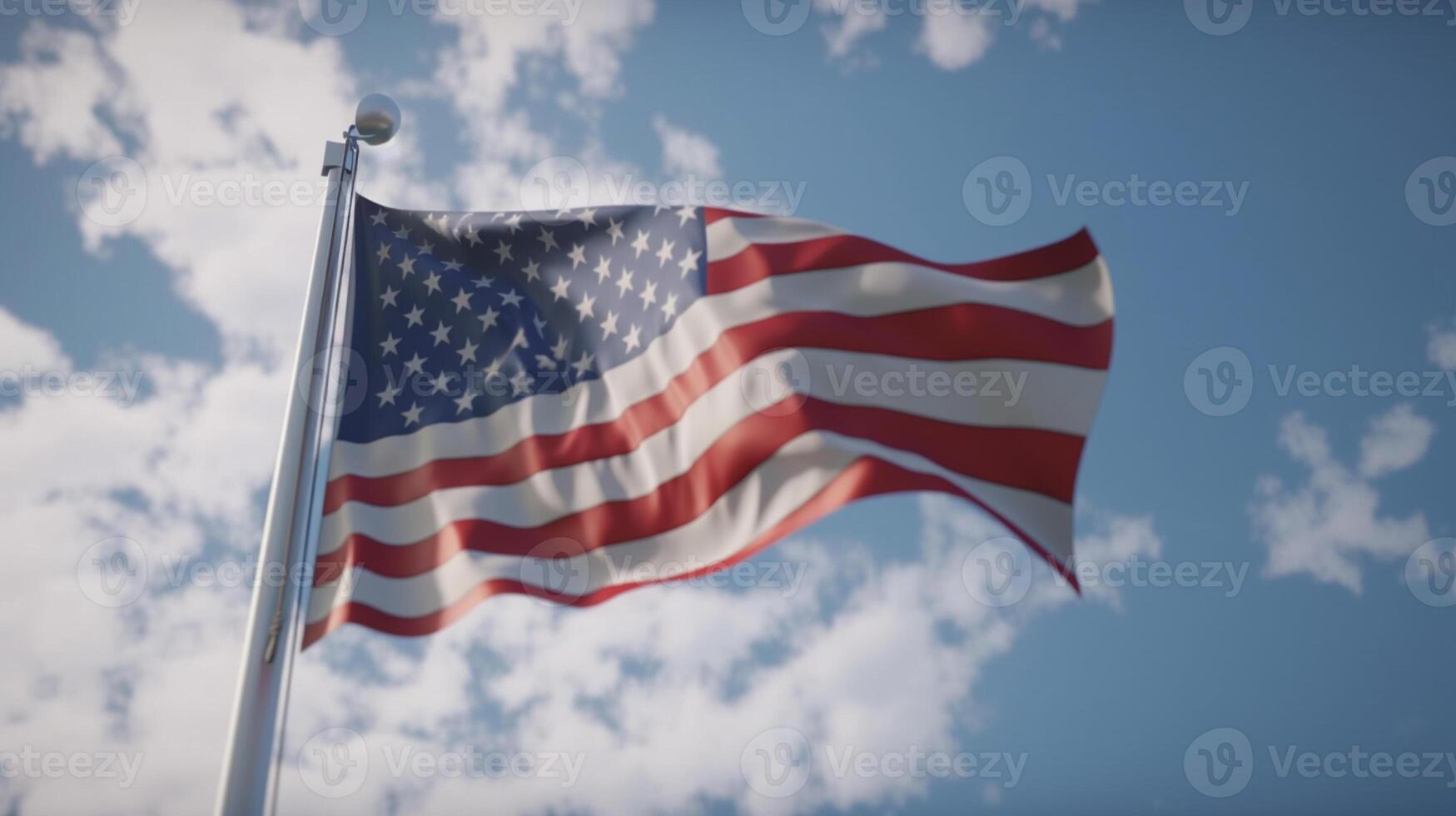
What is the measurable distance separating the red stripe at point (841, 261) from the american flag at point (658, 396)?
0.02 m

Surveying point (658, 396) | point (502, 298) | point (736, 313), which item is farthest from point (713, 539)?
point (502, 298)

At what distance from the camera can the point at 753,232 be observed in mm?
8047

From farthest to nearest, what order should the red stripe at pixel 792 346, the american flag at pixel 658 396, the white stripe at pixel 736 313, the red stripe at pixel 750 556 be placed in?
the white stripe at pixel 736 313
the red stripe at pixel 792 346
the american flag at pixel 658 396
the red stripe at pixel 750 556

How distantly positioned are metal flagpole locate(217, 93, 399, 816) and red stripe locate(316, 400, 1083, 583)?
33.6 inches

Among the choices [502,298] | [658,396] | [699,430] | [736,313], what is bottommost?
[699,430]

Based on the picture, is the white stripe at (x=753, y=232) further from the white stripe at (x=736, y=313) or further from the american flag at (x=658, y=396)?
the white stripe at (x=736, y=313)

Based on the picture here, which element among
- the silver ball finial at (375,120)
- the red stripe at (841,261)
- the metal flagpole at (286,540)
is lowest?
the metal flagpole at (286,540)

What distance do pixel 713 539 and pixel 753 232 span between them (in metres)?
2.31

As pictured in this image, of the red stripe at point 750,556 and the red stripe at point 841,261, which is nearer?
the red stripe at point 750,556

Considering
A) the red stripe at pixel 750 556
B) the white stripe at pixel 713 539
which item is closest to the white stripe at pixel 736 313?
the white stripe at pixel 713 539

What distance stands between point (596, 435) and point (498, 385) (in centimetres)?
82

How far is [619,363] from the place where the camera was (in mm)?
7863

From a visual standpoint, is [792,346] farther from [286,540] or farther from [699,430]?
[286,540]

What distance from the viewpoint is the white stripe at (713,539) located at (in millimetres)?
6840
